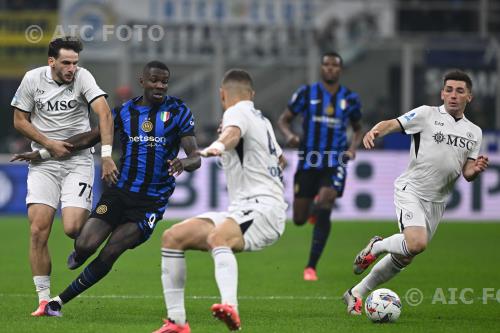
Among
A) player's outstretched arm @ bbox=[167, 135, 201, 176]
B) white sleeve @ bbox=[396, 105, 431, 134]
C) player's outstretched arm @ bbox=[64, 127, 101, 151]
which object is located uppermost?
white sleeve @ bbox=[396, 105, 431, 134]

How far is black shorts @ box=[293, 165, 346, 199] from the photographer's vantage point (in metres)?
13.4

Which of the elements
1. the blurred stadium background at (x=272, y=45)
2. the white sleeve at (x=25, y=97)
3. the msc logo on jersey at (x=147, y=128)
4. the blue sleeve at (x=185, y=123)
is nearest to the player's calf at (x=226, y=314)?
the blue sleeve at (x=185, y=123)

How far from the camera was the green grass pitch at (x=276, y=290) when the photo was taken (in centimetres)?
933

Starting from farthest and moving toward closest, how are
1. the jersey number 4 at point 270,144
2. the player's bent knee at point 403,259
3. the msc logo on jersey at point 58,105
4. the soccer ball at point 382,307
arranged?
the msc logo on jersey at point 58,105, the player's bent knee at point 403,259, the soccer ball at point 382,307, the jersey number 4 at point 270,144

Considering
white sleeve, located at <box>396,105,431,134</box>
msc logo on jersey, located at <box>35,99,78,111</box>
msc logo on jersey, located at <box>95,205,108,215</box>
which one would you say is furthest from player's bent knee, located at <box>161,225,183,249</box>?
white sleeve, located at <box>396,105,431,134</box>

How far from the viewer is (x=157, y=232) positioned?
19969 millimetres

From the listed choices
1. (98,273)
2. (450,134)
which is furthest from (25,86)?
(450,134)

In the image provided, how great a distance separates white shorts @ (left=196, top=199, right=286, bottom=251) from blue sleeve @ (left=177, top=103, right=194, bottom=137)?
1.35m

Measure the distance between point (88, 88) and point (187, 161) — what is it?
4.54 ft

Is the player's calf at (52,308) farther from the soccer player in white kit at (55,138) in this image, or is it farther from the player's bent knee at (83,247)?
the player's bent knee at (83,247)

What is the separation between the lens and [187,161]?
353 inches

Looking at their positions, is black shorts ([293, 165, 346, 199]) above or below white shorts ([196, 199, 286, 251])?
below

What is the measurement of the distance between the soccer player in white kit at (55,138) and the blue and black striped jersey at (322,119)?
4156 mm

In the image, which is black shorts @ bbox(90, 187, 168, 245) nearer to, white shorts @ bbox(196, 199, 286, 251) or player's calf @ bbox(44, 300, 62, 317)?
player's calf @ bbox(44, 300, 62, 317)
